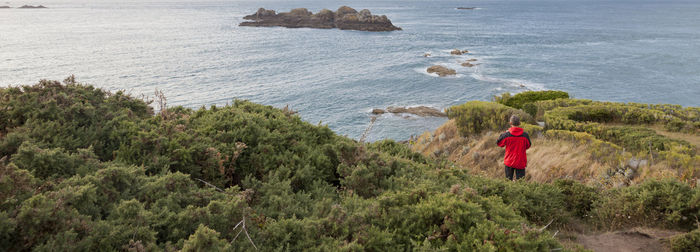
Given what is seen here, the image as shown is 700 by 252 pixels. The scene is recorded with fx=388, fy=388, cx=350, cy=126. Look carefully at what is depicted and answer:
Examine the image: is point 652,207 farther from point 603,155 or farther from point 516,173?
point 603,155

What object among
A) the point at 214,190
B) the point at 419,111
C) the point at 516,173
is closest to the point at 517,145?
the point at 516,173

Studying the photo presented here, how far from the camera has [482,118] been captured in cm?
1678

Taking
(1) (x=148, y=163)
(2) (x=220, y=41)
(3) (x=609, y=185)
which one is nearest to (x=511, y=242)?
(1) (x=148, y=163)

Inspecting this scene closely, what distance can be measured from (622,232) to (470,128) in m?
10.7

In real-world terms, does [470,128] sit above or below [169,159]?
below

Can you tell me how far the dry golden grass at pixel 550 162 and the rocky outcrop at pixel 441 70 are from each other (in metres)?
30.1

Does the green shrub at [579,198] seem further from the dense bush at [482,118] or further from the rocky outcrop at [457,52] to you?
the rocky outcrop at [457,52]

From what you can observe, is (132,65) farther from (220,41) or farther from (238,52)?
(220,41)

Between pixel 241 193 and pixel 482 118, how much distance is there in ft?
44.9

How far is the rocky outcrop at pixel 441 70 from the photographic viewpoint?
4556cm

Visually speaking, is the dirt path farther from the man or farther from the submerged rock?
the submerged rock

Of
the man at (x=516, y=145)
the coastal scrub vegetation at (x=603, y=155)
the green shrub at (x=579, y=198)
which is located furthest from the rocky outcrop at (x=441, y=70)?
the green shrub at (x=579, y=198)

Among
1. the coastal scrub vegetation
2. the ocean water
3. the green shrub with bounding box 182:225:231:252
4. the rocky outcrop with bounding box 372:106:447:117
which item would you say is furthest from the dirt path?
the rocky outcrop with bounding box 372:106:447:117

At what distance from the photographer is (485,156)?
13.9 m
